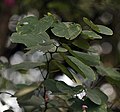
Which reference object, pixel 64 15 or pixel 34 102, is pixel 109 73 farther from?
pixel 64 15

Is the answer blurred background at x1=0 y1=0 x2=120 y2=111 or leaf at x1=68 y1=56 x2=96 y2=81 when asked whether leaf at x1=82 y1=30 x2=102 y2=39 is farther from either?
blurred background at x1=0 y1=0 x2=120 y2=111

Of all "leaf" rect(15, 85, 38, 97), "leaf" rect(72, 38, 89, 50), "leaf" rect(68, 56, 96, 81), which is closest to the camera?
"leaf" rect(68, 56, 96, 81)

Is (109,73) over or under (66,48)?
under

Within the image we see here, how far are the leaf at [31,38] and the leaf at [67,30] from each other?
3 cm

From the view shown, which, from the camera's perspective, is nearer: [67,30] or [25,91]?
[67,30]

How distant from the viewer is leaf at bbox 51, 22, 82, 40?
45.5 inches

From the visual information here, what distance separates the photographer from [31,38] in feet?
3.82

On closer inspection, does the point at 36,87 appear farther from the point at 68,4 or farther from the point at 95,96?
the point at 68,4

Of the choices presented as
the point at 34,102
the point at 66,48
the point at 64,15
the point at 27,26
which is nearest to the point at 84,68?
the point at 66,48

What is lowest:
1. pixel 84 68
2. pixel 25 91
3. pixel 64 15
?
pixel 64 15

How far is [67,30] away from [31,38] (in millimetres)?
94

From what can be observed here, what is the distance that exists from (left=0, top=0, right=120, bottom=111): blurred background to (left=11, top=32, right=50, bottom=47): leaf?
0.95 metres

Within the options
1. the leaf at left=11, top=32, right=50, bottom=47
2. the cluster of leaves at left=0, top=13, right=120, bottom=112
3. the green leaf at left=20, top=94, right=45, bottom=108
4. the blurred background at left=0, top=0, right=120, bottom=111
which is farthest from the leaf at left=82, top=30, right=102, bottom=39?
the blurred background at left=0, top=0, right=120, bottom=111

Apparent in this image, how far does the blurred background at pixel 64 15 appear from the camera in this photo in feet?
8.74
